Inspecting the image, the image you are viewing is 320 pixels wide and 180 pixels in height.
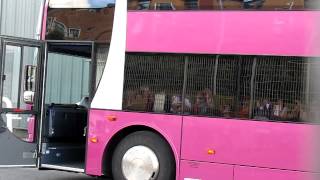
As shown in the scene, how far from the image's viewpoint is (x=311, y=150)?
1434mm

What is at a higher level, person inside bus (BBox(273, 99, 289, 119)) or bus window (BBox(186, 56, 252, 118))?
bus window (BBox(186, 56, 252, 118))

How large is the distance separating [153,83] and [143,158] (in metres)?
1.09

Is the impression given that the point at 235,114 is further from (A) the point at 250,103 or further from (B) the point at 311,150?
(B) the point at 311,150

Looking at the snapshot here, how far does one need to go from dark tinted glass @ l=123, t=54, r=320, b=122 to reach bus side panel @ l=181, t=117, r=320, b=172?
0.11 metres

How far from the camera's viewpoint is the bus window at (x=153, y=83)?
7.21 m

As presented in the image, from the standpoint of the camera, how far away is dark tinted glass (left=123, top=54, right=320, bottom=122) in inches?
255

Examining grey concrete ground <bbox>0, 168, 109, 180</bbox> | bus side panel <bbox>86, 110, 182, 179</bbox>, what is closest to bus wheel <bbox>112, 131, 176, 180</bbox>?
bus side panel <bbox>86, 110, 182, 179</bbox>

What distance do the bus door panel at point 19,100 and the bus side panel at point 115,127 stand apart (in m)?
1.14

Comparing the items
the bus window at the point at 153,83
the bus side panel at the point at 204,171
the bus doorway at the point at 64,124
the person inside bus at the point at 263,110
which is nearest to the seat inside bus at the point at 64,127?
the bus doorway at the point at 64,124

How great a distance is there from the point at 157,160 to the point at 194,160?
620 mm

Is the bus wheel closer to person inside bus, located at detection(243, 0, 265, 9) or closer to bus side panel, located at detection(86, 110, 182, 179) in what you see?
bus side panel, located at detection(86, 110, 182, 179)

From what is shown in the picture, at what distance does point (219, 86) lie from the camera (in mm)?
6883

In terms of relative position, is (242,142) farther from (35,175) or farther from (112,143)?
(35,175)

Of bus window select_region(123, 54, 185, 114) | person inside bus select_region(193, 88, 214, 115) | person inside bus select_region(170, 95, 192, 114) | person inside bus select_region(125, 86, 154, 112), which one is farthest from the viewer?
person inside bus select_region(125, 86, 154, 112)
